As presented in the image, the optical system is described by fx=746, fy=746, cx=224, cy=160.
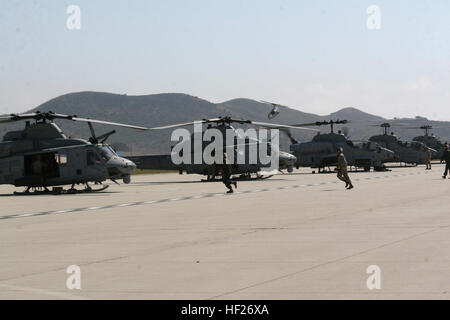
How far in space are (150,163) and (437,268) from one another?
38216mm

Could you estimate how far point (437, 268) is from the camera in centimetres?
898

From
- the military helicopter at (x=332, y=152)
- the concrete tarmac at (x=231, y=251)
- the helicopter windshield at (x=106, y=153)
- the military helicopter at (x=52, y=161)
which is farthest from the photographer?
the military helicopter at (x=332, y=152)

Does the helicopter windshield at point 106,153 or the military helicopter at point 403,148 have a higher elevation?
the helicopter windshield at point 106,153

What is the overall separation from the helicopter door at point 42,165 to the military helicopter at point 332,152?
23.4 m

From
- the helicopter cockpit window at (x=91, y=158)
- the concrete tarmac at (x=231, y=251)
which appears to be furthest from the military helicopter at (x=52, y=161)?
the concrete tarmac at (x=231, y=251)

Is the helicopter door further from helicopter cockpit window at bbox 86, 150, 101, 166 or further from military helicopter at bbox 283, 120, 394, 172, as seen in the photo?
military helicopter at bbox 283, 120, 394, 172

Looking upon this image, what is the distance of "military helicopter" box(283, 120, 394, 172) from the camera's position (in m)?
50.7

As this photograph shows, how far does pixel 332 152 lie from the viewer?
166ft

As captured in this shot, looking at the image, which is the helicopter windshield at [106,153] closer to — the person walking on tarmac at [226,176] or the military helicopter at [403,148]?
the person walking on tarmac at [226,176]

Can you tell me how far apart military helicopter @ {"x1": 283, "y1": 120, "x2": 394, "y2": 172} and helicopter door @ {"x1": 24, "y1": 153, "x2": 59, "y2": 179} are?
23.4 metres

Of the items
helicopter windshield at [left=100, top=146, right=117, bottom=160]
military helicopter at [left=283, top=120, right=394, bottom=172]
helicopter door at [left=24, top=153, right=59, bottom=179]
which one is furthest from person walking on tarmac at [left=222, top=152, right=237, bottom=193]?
military helicopter at [left=283, top=120, right=394, bottom=172]

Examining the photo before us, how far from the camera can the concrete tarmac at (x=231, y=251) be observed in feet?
26.1

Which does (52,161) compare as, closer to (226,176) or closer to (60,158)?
(60,158)
